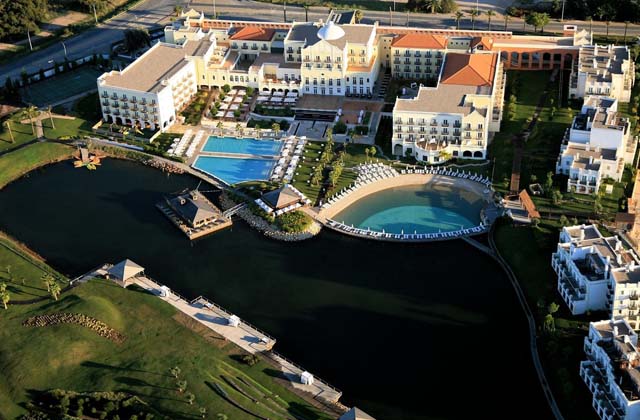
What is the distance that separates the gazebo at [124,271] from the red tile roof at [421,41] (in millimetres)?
62734

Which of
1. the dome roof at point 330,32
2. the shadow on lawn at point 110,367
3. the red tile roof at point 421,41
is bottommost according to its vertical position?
the shadow on lawn at point 110,367

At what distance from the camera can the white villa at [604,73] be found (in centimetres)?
14562

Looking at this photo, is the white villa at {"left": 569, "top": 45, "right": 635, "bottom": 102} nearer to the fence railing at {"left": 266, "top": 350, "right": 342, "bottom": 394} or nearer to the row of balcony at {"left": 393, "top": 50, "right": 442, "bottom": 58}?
the row of balcony at {"left": 393, "top": 50, "right": 442, "bottom": 58}

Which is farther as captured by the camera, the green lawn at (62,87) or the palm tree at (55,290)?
the green lawn at (62,87)

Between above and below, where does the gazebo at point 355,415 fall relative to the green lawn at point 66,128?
below

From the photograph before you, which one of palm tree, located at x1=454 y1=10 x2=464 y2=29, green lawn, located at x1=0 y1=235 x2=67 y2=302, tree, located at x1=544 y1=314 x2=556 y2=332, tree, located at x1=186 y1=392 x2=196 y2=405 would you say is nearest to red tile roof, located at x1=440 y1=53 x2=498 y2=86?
palm tree, located at x1=454 y1=10 x2=464 y2=29

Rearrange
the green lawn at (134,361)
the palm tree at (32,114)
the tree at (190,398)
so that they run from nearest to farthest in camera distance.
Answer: the tree at (190,398) < the green lawn at (134,361) < the palm tree at (32,114)

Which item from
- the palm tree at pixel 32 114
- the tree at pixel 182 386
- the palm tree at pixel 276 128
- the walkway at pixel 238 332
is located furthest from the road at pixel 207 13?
the tree at pixel 182 386

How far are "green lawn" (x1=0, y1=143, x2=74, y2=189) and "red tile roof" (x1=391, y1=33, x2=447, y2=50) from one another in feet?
181

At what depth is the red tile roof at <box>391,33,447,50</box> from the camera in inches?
6250

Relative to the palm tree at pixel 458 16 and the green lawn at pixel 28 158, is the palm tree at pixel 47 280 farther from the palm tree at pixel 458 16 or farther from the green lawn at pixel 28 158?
the palm tree at pixel 458 16

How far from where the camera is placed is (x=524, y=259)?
117750 millimetres

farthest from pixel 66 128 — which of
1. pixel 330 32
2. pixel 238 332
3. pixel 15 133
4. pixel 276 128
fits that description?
pixel 238 332

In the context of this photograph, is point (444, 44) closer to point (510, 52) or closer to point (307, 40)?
point (510, 52)
